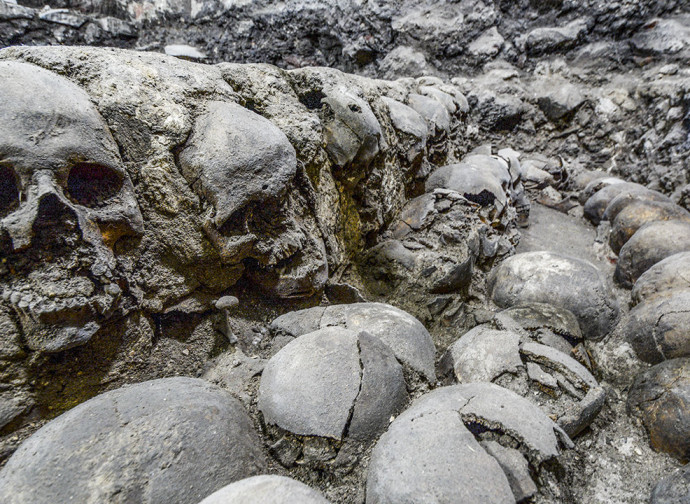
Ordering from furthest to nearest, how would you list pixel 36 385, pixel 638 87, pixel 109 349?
pixel 638 87 < pixel 109 349 < pixel 36 385

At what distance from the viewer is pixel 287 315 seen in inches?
77.5

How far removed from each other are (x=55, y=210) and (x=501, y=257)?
9.96ft

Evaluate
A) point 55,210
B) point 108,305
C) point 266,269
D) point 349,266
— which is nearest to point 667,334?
point 349,266

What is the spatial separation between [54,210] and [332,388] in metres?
1.17

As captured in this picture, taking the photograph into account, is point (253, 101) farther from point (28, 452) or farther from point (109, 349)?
point (28, 452)

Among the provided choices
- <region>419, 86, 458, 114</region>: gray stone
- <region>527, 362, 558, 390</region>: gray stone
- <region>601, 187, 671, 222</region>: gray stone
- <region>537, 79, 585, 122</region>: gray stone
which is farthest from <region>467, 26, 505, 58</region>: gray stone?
<region>527, 362, 558, 390</region>: gray stone

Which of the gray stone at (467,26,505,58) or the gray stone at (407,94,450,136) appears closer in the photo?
the gray stone at (407,94,450,136)

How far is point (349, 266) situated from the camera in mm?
2562

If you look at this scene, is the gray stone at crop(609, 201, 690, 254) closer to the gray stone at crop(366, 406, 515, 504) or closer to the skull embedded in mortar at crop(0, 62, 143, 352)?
the gray stone at crop(366, 406, 515, 504)

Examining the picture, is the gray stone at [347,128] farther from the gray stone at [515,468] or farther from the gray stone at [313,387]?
the gray stone at [515,468]

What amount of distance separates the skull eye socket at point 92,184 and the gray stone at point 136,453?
0.73m

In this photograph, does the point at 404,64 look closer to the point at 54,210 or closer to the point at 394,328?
the point at 394,328

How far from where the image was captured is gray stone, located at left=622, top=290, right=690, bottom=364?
1938 millimetres

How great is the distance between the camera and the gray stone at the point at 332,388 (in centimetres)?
132
